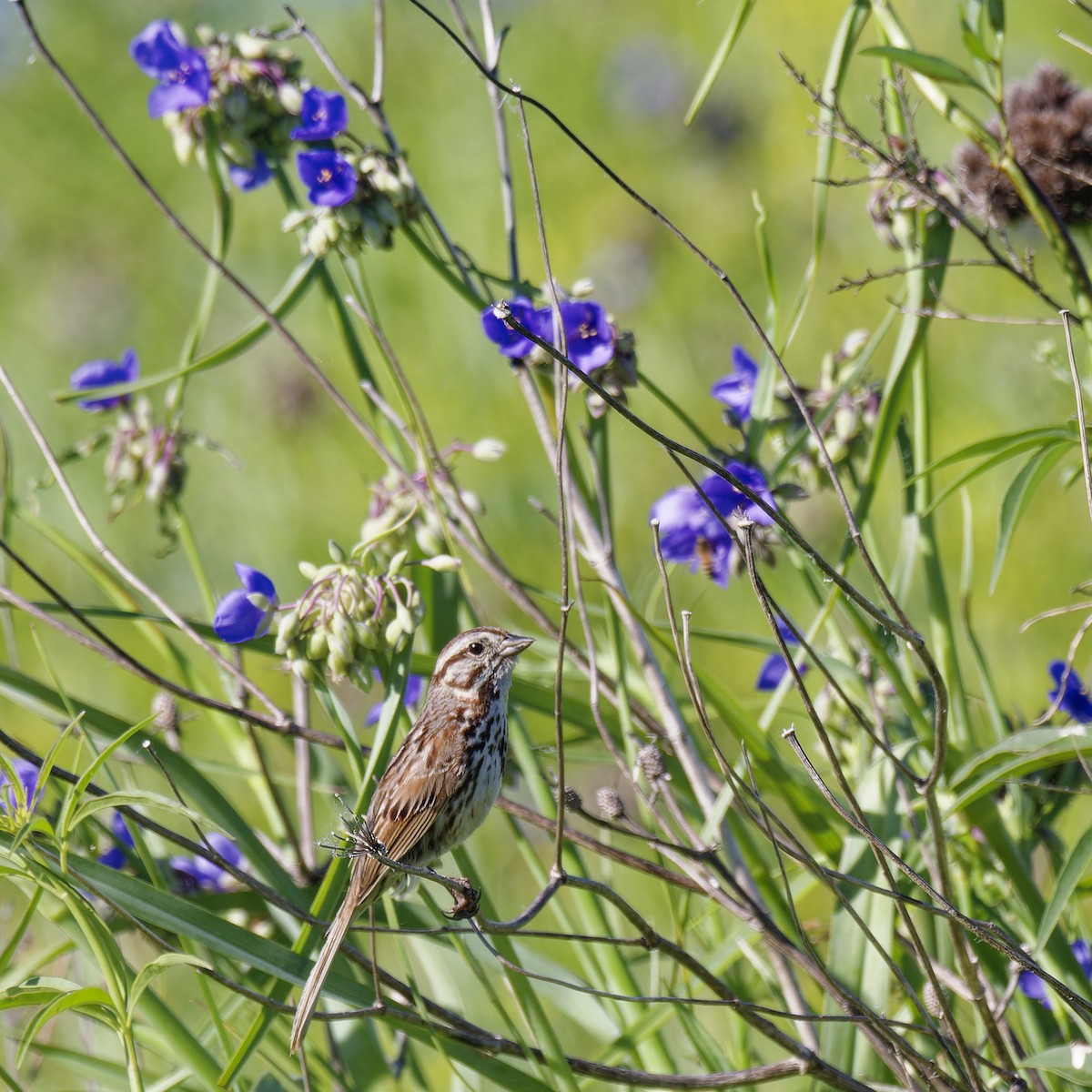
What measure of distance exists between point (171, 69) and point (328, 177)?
1.80 ft

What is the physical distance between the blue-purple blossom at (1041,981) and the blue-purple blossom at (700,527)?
89 cm

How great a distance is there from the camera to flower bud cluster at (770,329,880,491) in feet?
8.87

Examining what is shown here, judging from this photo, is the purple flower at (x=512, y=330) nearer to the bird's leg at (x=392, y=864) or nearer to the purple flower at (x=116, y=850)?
the bird's leg at (x=392, y=864)

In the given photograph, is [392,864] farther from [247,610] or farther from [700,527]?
[700,527]

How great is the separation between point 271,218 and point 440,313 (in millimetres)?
1317

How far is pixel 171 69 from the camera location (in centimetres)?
281

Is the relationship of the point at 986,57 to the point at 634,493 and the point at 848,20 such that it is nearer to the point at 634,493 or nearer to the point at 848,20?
the point at 848,20

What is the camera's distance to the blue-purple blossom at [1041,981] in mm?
2365

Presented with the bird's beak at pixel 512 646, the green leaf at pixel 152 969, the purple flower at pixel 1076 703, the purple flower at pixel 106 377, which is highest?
the purple flower at pixel 106 377

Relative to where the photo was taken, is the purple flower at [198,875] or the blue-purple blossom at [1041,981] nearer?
the blue-purple blossom at [1041,981]

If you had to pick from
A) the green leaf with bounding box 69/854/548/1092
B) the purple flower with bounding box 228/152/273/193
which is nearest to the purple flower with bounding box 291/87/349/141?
the purple flower with bounding box 228/152/273/193

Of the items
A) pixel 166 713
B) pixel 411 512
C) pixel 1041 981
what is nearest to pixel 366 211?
pixel 411 512

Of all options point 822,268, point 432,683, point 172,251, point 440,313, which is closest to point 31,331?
point 172,251

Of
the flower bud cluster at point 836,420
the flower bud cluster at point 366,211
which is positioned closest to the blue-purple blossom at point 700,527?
the flower bud cluster at point 836,420
